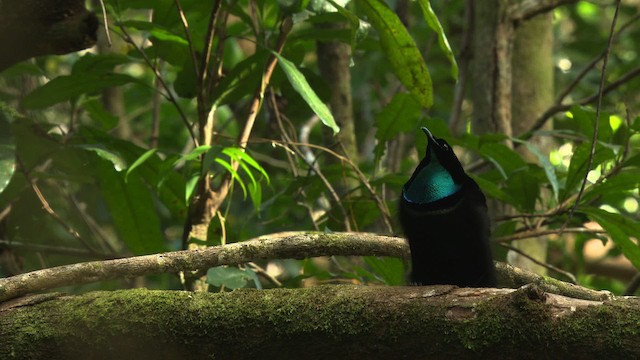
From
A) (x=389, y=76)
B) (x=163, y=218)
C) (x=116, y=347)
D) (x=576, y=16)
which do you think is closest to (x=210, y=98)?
(x=116, y=347)

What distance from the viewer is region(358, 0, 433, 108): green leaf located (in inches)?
107

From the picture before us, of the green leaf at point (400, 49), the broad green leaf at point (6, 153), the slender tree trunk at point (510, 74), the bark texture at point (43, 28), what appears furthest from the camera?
the slender tree trunk at point (510, 74)

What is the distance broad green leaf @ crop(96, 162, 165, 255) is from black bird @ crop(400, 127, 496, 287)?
3.28 feet

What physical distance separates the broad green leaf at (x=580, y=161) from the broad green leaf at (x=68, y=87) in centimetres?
142

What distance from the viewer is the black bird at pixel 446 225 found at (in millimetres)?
2285

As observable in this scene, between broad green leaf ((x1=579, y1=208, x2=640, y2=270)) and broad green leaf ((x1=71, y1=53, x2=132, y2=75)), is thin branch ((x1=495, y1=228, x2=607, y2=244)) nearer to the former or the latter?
broad green leaf ((x1=579, y1=208, x2=640, y2=270))

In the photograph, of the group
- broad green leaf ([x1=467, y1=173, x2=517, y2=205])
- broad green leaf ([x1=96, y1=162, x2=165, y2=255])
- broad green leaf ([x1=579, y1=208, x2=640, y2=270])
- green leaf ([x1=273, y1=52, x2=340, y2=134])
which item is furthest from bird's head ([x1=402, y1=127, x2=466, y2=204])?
broad green leaf ([x1=96, y1=162, x2=165, y2=255])

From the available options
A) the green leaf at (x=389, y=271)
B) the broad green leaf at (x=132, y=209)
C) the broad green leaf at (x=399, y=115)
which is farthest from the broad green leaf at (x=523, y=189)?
the broad green leaf at (x=132, y=209)

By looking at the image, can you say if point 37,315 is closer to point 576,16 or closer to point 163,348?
point 163,348

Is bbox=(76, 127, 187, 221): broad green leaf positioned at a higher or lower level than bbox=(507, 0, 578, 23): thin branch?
lower

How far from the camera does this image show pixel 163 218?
4.83 metres

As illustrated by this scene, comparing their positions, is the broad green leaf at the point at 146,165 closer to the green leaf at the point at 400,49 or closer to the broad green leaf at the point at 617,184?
the green leaf at the point at 400,49

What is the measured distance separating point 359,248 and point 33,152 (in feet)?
4.57

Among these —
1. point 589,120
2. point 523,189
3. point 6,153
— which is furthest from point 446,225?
point 6,153
